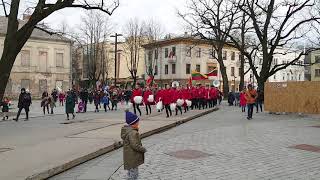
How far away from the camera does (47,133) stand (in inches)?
624

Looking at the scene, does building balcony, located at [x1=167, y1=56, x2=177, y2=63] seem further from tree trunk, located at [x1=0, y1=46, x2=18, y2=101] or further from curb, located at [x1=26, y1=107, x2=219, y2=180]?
tree trunk, located at [x1=0, y1=46, x2=18, y2=101]

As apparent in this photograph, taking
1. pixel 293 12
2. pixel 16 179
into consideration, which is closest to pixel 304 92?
pixel 293 12

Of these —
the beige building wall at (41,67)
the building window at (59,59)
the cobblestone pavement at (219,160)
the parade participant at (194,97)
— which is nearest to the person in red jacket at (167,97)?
the parade participant at (194,97)

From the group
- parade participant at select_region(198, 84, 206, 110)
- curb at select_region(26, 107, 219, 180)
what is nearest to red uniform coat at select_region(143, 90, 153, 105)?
parade participant at select_region(198, 84, 206, 110)

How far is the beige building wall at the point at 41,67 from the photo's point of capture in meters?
66.1

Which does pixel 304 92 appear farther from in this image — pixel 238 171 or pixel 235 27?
pixel 235 27

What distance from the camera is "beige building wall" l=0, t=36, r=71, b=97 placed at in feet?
217

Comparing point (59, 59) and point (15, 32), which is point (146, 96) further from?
point (59, 59)

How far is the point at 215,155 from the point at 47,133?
23.2ft

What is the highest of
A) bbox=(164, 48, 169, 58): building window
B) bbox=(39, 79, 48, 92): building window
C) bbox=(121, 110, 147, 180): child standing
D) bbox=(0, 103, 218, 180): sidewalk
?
bbox=(164, 48, 169, 58): building window

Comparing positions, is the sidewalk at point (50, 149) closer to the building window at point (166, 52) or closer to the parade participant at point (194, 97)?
the parade participant at point (194, 97)

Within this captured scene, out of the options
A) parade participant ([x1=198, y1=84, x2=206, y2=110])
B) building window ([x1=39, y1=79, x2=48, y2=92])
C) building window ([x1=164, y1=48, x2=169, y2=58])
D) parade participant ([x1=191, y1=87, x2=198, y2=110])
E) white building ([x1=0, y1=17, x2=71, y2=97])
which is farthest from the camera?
building window ([x1=164, y1=48, x2=169, y2=58])

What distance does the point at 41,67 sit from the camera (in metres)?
68.3

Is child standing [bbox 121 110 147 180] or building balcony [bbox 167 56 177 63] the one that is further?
building balcony [bbox 167 56 177 63]
